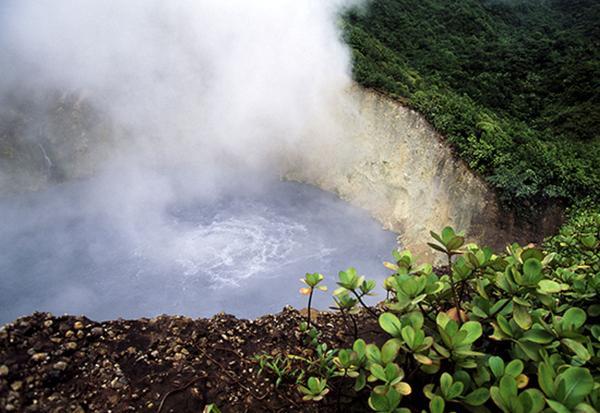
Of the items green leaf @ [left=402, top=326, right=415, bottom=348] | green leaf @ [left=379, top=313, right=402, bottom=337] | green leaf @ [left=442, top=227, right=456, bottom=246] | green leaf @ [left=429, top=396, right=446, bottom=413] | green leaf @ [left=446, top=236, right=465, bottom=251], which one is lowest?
green leaf @ [left=429, top=396, right=446, bottom=413]

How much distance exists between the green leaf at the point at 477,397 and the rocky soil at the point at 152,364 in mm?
878

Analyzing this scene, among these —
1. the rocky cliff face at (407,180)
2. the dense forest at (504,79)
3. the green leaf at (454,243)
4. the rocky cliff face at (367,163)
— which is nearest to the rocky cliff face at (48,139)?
the rocky cliff face at (367,163)

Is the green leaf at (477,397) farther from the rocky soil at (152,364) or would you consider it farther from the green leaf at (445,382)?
the rocky soil at (152,364)

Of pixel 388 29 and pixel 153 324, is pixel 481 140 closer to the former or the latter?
pixel 153 324

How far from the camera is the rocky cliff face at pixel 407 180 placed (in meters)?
12.2

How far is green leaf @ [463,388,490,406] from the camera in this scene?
5.69 ft

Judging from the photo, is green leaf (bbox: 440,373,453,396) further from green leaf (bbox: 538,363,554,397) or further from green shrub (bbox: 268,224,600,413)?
green leaf (bbox: 538,363,554,397)

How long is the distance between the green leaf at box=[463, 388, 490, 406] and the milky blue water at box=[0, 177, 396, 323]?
31.8ft

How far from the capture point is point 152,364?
10.8 ft

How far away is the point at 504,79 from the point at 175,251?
19.0 m

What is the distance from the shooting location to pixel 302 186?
19172mm

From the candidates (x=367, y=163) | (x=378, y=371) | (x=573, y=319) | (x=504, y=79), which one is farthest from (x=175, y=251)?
(x=504, y=79)

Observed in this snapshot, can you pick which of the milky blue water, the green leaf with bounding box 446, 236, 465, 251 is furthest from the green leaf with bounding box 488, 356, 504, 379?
the milky blue water

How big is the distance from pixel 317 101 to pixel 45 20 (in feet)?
43.4
